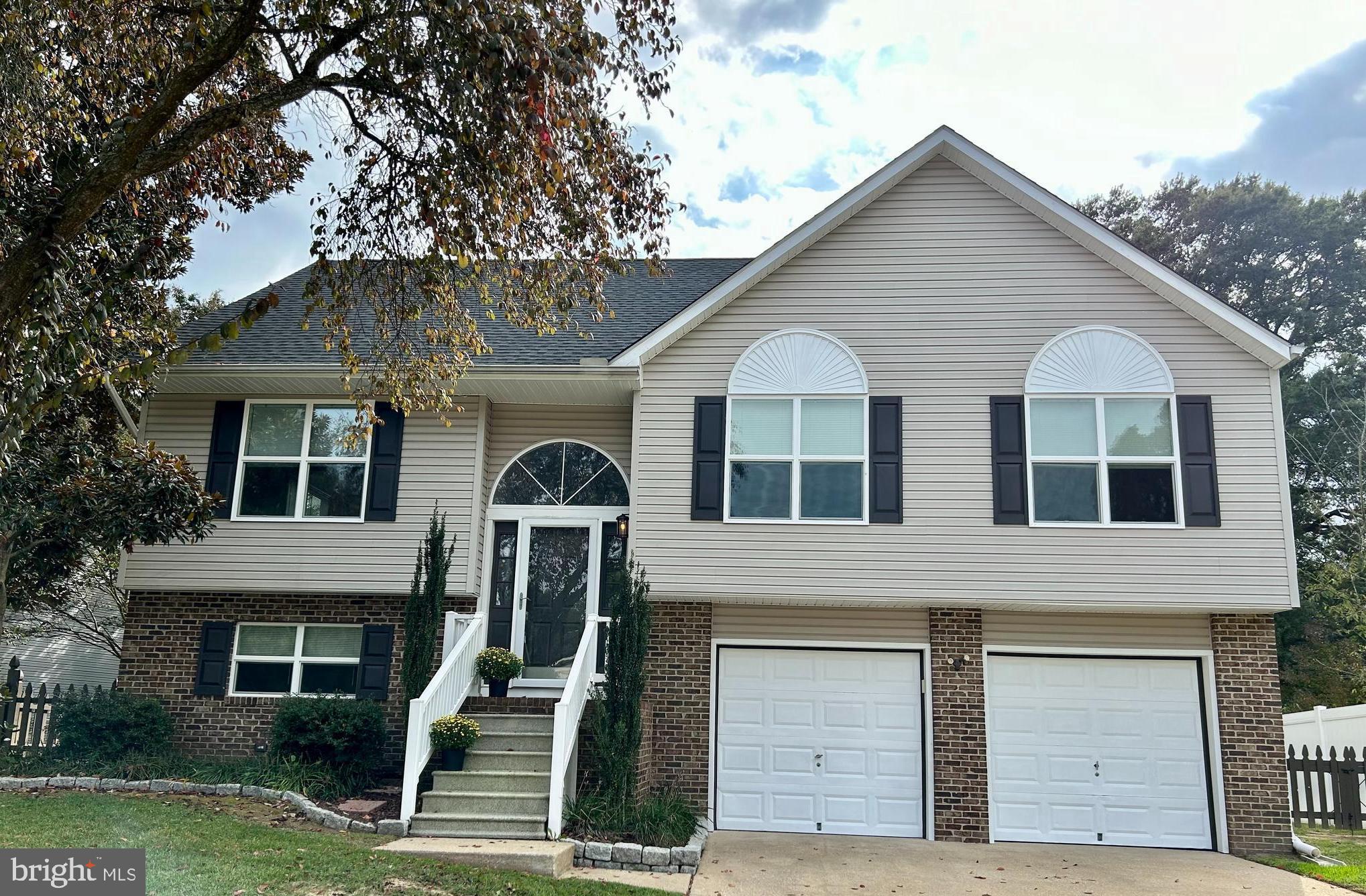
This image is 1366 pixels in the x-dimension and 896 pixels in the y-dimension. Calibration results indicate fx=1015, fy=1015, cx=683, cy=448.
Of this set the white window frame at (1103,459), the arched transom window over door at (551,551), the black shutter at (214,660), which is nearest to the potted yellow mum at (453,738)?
the arched transom window over door at (551,551)

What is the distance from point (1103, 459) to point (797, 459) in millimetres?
3373

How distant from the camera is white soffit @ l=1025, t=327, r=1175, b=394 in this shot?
11.4 metres

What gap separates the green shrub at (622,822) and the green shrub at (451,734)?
1.22 meters

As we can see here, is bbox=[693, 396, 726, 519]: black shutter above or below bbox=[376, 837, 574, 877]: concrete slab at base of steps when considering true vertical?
above

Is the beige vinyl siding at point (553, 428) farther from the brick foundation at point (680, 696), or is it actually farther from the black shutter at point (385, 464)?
the brick foundation at point (680, 696)

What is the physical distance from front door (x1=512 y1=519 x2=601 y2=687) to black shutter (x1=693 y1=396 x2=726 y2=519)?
5.87ft

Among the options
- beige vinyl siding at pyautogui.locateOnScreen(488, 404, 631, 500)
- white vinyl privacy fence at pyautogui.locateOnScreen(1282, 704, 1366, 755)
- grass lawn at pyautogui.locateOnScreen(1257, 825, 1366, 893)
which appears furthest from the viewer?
white vinyl privacy fence at pyautogui.locateOnScreen(1282, 704, 1366, 755)

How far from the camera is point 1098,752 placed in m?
11.5

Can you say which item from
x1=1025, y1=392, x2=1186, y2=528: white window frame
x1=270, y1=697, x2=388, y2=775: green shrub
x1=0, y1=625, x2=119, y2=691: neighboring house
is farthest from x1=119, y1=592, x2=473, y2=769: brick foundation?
x1=0, y1=625, x2=119, y2=691: neighboring house

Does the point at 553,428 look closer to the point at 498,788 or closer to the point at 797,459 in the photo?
the point at 797,459

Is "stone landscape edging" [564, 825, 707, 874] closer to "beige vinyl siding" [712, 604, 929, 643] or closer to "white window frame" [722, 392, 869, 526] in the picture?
"beige vinyl siding" [712, 604, 929, 643]

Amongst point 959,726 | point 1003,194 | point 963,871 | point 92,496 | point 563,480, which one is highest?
point 1003,194

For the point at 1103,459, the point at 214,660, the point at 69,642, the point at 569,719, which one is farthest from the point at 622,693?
the point at 69,642

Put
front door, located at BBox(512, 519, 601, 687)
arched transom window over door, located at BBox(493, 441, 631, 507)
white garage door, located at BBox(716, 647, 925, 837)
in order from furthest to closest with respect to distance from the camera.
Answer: arched transom window over door, located at BBox(493, 441, 631, 507) → front door, located at BBox(512, 519, 601, 687) → white garage door, located at BBox(716, 647, 925, 837)
